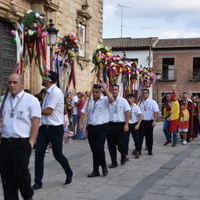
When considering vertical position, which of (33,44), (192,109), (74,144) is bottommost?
(74,144)

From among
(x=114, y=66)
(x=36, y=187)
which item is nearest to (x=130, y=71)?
(x=114, y=66)

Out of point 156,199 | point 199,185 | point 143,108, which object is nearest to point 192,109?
point 143,108

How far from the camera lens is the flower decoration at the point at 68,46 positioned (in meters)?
11.8

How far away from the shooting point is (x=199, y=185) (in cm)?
697

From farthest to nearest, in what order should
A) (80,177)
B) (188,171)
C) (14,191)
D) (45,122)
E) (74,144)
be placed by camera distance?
(74,144), (188,171), (80,177), (45,122), (14,191)

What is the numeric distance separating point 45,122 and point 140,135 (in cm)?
483

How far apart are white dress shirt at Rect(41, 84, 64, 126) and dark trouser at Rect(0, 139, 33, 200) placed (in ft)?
4.82

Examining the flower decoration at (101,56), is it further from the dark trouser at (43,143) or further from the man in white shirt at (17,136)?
the man in white shirt at (17,136)

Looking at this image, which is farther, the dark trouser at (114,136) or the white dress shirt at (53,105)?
the dark trouser at (114,136)

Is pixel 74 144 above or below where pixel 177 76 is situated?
below

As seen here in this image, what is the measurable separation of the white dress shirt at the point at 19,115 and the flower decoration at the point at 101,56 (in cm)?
783

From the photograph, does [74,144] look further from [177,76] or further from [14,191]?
[177,76]

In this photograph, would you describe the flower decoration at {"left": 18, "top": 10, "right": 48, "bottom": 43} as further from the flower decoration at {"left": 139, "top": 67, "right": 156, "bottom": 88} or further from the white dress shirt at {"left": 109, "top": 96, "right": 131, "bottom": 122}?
the flower decoration at {"left": 139, "top": 67, "right": 156, "bottom": 88}

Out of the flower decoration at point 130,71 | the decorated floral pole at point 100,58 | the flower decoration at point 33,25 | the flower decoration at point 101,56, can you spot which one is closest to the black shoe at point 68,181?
the flower decoration at point 33,25
